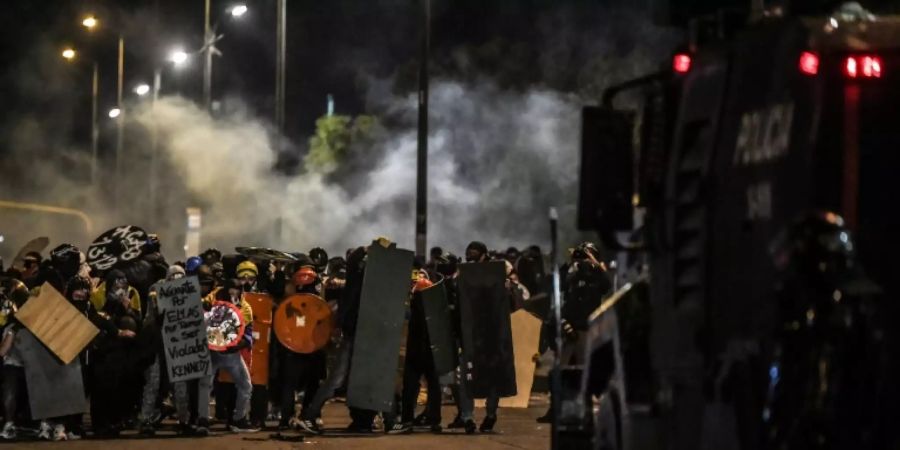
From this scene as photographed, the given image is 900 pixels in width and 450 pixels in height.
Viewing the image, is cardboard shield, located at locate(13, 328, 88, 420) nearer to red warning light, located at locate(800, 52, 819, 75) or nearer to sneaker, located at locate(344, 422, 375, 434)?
sneaker, located at locate(344, 422, 375, 434)

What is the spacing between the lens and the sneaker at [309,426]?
14.0m

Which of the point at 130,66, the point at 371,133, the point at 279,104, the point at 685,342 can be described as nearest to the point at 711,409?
the point at 685,342

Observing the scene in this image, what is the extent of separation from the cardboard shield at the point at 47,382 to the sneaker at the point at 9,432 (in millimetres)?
283

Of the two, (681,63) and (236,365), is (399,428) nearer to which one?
(236,365)

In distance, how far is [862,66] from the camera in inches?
189

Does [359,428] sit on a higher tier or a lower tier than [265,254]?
lower

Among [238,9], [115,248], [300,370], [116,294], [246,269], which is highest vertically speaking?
[238,9]

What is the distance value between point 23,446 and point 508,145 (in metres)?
22.4

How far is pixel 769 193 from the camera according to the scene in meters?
4.98

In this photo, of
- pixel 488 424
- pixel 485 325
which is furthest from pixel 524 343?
pixel 488 424

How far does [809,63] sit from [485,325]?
9.74 metres

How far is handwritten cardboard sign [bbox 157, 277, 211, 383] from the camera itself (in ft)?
45.4

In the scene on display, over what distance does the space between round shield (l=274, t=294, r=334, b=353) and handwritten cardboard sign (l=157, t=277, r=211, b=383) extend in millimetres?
722

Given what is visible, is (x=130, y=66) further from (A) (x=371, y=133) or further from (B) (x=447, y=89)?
(B) (x=447, y=89)
